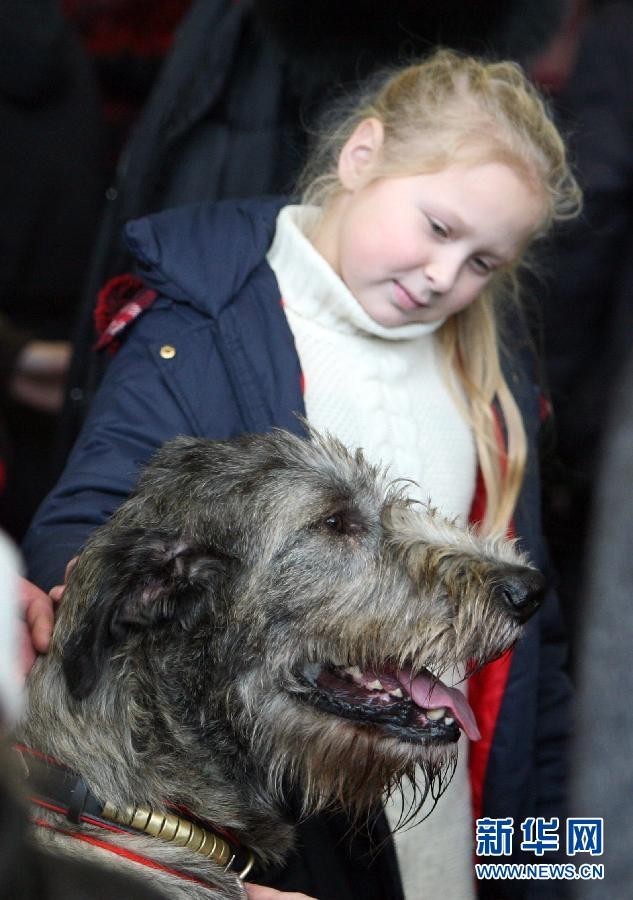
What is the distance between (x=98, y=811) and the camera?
2436 mm

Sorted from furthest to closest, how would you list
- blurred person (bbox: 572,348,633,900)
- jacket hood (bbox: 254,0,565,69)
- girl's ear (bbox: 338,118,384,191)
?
jacket hood (bbox: 254,0,565,69) → girl's ear (bbox: 338,118,384,191) → blurred person (bbox: 572,348,633,900)

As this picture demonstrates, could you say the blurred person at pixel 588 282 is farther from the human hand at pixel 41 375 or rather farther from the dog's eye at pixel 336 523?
the human hand at pixel 41 375

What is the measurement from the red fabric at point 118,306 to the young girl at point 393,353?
0.02 m

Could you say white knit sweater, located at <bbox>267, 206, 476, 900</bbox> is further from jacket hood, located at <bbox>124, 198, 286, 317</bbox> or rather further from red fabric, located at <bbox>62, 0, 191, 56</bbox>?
red fabric, located at <bbox>62, 0, 191, 56</bbox>

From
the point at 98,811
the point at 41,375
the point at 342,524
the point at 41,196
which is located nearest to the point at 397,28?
the point at 41,196

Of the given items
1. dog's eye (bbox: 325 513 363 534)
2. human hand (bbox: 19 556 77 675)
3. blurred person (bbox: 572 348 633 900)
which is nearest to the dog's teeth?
dog's eye (bbox: 325 513 363 534)

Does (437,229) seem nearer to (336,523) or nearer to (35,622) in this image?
(336,523)

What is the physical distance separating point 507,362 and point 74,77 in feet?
7.80

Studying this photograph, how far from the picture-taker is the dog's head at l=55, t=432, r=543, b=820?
8.61 feet

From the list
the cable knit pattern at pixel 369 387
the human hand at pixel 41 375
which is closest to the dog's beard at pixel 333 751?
the cable knit pattern at pixel 369 387

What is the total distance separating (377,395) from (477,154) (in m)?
0.76

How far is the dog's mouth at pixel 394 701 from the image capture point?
2.65 meters

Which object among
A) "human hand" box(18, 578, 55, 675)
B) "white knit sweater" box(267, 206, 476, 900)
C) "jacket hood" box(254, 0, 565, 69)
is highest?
"jacket hood" box(254, 0, 565, 69)

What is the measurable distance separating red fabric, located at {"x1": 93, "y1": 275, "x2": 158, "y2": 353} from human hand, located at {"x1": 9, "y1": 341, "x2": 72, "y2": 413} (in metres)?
1.53
